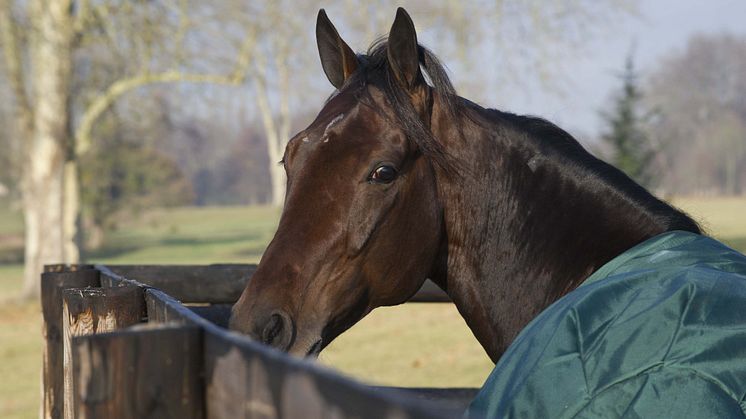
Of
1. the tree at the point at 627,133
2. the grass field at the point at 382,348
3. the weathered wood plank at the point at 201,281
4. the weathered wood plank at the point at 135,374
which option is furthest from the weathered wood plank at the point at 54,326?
the tree at the point at 627,133

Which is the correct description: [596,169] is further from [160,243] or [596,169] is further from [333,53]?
[160,243]

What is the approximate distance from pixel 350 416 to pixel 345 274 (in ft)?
5.23

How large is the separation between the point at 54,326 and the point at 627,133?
73.9ft

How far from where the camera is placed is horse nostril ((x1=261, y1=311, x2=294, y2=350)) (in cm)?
242

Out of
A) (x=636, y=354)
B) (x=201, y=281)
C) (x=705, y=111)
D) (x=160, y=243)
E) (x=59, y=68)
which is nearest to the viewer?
(x=636, y=354)

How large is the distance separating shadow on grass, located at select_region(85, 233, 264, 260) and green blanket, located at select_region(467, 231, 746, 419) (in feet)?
99.3

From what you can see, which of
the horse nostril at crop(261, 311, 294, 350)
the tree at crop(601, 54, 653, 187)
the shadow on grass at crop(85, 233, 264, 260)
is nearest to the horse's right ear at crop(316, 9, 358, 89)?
the horse nostril at crop(261, 311, 294, 350)

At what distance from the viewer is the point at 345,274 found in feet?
8.54

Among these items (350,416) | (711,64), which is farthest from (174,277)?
(711,64)

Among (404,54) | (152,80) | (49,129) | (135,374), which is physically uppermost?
(152,80)

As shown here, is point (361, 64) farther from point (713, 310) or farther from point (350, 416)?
point (350, 416)

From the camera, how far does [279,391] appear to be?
1.16 metres

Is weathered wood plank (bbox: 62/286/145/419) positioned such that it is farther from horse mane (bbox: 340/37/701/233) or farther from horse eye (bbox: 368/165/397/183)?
horse mane (bbox: 340/37/701/233)

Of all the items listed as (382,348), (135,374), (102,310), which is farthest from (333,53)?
(382,348)
